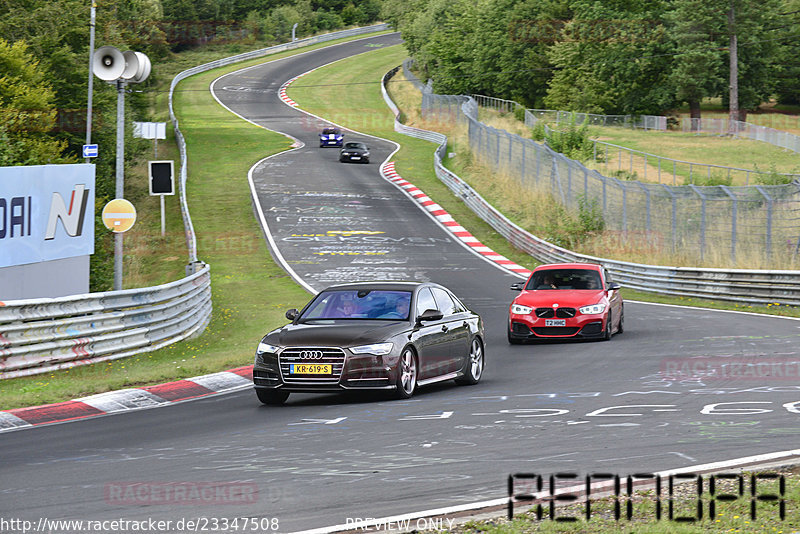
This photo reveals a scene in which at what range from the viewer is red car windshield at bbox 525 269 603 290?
2114 cm

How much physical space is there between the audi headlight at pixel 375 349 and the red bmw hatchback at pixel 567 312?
25.6ft

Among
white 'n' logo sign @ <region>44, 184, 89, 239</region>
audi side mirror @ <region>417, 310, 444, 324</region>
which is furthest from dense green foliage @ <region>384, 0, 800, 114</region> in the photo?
audi side mirror @ <region>417, 310, 444, 324</region>

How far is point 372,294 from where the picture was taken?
47.1 ft

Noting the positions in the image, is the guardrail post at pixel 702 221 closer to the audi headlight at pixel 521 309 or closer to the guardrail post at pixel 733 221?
the guardrail post at pixel 733 221

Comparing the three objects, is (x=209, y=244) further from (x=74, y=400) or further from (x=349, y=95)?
(x=349, y=95)

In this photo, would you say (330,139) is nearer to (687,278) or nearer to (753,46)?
(753,46)

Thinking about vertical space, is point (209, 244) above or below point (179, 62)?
below

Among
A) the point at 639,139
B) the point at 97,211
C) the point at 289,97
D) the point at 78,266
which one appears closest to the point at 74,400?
the point at 78,266

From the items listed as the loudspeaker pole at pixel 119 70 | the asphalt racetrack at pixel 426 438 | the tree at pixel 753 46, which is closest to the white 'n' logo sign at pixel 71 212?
the loudspeaker pole at pixel 119 70

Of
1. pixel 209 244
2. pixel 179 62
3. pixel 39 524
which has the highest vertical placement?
pixel 179 62

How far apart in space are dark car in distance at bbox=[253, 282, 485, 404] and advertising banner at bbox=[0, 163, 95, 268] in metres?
7.18

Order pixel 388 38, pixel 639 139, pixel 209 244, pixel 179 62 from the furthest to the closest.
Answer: pixel 388 38 < pixel 179 62 < pixel 639 139 < pixel 209 244

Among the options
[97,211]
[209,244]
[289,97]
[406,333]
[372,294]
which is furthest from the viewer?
[289,97]

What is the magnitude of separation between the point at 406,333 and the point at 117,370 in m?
5.69
